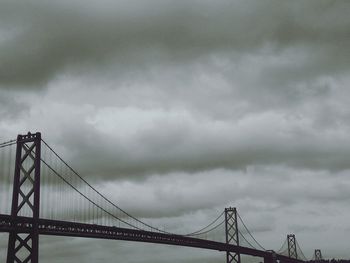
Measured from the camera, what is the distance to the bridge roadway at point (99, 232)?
48.2 m

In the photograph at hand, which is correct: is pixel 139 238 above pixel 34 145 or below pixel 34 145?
below

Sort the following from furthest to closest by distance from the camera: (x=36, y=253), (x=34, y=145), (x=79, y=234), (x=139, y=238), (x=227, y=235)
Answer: (x=227, y=235) < (x=139, y=238) < (x=79, y=234) < (x=34, y=145) < (x=36, y=253)

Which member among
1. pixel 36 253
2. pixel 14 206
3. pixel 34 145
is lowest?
pixel 36 253

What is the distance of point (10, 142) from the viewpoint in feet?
182

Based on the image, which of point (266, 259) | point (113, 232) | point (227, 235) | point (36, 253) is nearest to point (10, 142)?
point (36, 253)

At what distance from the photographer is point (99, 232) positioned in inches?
2734

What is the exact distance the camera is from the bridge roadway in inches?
1899

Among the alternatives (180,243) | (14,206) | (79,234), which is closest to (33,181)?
(14,206)

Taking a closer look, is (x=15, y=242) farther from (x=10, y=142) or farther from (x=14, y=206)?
(x=10, y=142)

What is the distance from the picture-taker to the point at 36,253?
47094 millimetres

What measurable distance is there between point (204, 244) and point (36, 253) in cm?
6086

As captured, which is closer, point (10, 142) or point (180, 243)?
point (10, 142)

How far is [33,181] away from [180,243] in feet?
167

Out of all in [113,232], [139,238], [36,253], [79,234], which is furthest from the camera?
[139,238]
